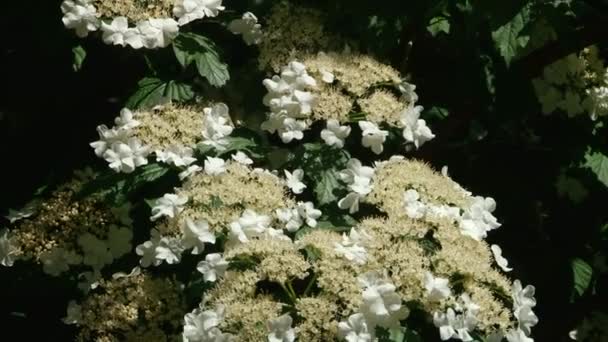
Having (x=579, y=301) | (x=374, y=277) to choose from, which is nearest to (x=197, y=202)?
(x=374, y=277)

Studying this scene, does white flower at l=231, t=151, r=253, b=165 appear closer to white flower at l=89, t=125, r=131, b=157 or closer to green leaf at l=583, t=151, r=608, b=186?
white flower at l=89, t=125, r=131, b=157

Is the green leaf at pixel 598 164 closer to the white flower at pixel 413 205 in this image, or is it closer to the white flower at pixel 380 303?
the white flower at pixel 413 205

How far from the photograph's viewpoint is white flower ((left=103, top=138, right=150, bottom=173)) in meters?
3.01

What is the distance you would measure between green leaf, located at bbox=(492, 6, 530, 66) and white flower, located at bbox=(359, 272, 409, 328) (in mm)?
998

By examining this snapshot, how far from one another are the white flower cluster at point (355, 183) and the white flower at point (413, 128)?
8.3 inches

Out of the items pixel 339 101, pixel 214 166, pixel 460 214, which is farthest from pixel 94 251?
pixel 460 214

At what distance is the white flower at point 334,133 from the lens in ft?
10.2

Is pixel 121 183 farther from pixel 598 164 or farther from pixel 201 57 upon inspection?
pixel 598 164

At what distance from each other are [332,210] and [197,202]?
443 mm

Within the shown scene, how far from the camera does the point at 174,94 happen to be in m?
3.29

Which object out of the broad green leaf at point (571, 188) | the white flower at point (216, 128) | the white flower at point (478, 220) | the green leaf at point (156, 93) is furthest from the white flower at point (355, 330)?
the broad green leaf at point (571, 188)

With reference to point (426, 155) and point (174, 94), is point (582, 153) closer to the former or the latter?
point (426, 155)

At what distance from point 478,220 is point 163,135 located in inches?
36.2

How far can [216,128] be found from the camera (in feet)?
10.3
